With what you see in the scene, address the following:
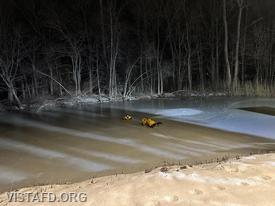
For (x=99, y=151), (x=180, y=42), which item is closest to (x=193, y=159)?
(x=99, y=151)

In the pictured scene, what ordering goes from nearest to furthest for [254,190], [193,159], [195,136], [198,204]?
[198,204]
[254,190]
[193,159]
[195,136]

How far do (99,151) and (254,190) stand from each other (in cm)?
384

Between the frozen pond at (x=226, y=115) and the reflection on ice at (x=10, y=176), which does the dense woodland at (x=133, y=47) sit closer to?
the frozen pond at (x=226, y=115)

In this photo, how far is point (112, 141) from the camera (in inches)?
316

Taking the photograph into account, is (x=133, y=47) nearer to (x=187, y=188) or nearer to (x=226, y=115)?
(x=226, y=115)

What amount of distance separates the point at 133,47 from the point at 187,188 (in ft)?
51.1

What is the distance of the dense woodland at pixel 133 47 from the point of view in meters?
16.7

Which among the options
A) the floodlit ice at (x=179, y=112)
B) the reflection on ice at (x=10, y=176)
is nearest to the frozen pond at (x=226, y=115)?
the floodlit ice at (x=179, y=112)

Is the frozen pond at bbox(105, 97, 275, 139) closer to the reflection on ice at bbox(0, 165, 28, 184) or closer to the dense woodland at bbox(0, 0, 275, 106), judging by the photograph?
the dense woodland at bbox(0, 0, 275, 106)

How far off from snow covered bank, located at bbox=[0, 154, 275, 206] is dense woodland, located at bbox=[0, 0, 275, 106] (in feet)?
38.4

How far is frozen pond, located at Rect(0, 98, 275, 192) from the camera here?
604 cm

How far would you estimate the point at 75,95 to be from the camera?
16516mm

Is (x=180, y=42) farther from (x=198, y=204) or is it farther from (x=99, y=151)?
(x=198, y=204)

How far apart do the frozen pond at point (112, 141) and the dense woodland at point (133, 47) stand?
186 inches
